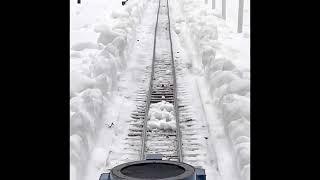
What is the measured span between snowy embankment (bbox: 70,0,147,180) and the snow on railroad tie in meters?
1.20

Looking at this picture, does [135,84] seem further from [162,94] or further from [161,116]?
[161,116]

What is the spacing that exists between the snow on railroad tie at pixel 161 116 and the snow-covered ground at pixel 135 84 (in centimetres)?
8

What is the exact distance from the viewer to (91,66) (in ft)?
49.1

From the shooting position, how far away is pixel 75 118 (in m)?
10.0

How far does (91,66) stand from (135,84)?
1.45m

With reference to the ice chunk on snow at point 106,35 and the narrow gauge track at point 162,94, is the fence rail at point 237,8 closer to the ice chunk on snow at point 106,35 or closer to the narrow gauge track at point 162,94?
the narrow gauge track at point 162,94

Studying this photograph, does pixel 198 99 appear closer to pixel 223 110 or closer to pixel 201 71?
pixel 223 110

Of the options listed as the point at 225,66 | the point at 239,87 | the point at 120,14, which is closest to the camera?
the point at 239,87

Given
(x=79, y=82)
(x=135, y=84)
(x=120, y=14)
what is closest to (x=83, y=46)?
(x=135, y=84)

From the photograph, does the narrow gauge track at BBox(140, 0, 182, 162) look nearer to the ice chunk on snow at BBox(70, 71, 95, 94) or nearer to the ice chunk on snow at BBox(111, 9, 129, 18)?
the ice chunk on snow at BBox(70, 71, 95, 94)

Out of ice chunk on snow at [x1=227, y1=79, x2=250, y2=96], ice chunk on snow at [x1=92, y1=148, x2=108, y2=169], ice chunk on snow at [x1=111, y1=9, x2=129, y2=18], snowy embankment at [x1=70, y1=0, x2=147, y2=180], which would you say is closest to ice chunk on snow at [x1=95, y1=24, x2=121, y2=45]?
snowy embankment at [x1=70, y1=0, x2=147, y2=180]

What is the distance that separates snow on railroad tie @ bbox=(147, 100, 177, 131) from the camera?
10820 mm
